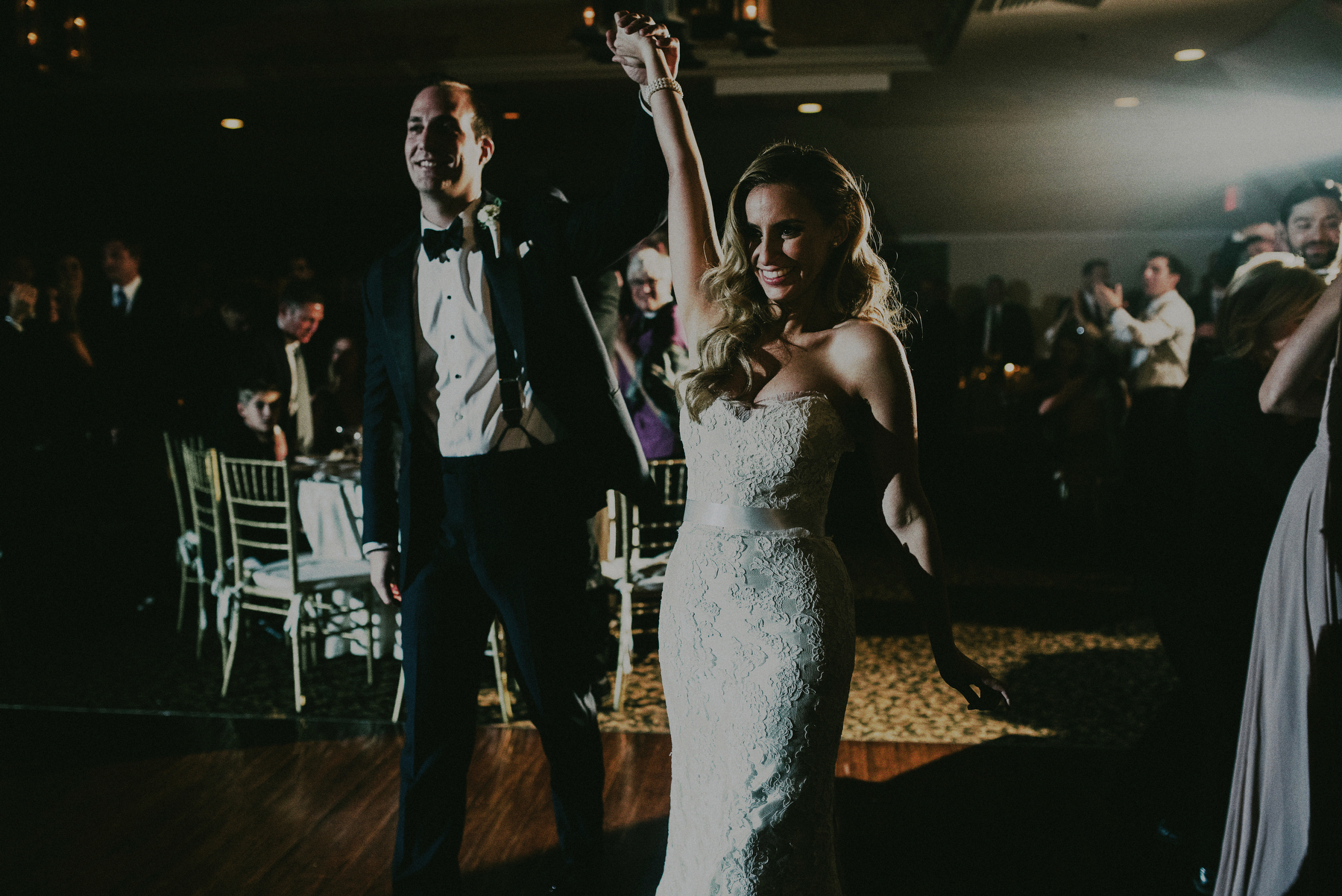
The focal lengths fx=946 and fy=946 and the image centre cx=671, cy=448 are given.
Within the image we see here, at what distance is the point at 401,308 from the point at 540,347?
315 mm

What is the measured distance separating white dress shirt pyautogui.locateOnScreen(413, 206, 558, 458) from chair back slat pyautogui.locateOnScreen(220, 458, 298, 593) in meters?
1.78

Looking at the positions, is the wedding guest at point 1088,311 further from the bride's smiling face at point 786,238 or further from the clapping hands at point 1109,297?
the bride's smiling face at point 786,238

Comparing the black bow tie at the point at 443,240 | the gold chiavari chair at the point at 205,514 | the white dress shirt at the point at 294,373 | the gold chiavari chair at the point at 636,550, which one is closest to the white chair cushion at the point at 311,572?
the gold chiavari chair at the point at 205,514

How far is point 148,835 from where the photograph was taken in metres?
2.61

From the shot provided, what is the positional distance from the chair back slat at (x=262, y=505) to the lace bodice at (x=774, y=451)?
2487mm

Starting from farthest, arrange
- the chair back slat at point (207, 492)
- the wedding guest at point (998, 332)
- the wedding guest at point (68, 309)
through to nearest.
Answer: the wedding guest at point (998, 332)
the wedding guest at point (68, 309)
the chair back slat at point (207, 492)

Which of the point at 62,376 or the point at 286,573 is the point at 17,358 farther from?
the point at 286,573

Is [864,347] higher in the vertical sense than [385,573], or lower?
higher

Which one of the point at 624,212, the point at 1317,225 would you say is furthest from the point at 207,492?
the point at 1317,225

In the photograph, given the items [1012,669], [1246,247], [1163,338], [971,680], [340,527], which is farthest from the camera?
[1163,338]

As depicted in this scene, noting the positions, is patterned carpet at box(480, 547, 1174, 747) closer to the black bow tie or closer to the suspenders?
the suspenders

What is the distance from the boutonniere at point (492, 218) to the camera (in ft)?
6.43

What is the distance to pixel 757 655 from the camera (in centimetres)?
143

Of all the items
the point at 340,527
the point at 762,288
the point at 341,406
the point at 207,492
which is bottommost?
the point at 340,527
